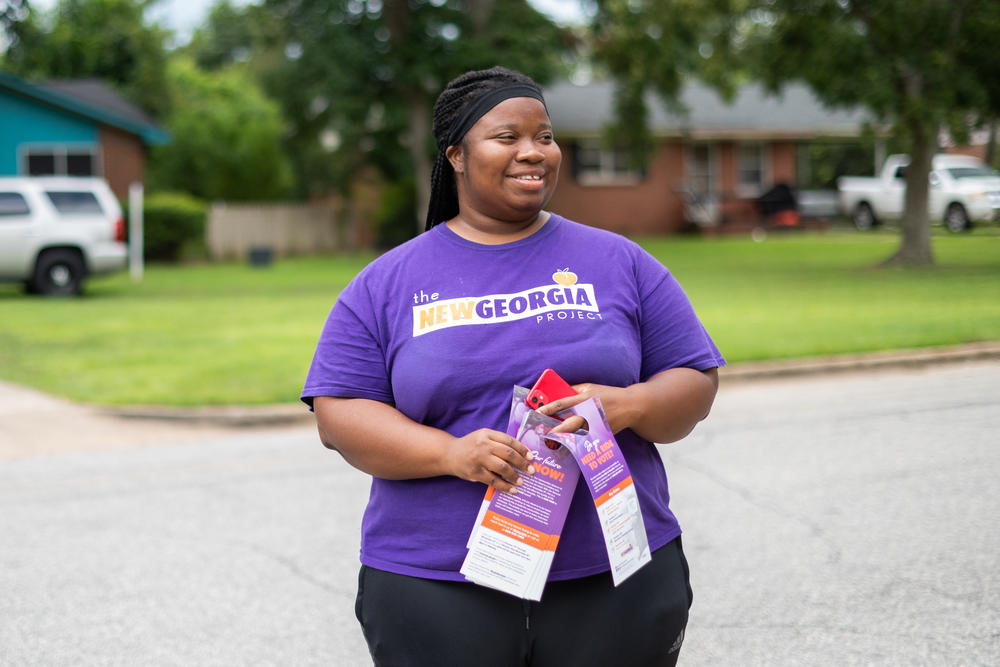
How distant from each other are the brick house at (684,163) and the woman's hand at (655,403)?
3397 centimetres

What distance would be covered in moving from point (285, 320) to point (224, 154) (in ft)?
77.8

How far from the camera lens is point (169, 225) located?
102 feet

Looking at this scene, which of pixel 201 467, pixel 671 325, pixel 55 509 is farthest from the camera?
pixel 201 467

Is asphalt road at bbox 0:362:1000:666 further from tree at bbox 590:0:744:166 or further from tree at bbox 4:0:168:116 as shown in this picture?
Answer: tree at bbox 4:0:168:116

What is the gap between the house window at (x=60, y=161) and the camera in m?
31.9

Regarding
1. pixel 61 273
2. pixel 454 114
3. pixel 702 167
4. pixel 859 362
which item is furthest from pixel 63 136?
pixel 454 114

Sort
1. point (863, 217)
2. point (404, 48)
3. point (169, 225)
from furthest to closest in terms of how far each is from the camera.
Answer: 1. point (863, 217)
2. point (169, 225)
3. point (404, 48)

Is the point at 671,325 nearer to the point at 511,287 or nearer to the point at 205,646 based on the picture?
the point at 511,287

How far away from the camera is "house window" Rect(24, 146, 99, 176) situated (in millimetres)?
31875

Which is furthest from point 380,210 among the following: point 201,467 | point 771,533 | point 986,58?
point 771,533

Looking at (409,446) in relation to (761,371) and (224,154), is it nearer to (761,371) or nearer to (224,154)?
(761,371)

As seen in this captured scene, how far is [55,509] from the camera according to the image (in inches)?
262

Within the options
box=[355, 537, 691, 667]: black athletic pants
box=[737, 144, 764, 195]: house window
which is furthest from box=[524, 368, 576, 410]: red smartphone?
box=[737, 144, 764, 195]: house window

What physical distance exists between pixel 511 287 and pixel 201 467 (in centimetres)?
582
